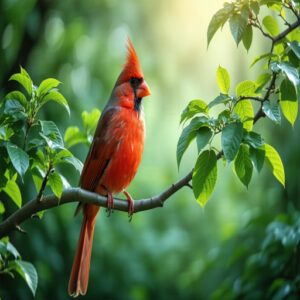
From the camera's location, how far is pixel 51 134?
7.97 ft

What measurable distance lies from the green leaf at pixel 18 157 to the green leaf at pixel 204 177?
0.56m

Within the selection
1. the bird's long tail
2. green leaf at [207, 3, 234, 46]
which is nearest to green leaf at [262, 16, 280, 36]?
green leaf at [207, 3, 234, 46]

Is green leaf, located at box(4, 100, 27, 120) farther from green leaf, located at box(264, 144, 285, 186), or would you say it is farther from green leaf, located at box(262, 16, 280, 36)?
green leaf, located at box(262, 16, 280, 36)

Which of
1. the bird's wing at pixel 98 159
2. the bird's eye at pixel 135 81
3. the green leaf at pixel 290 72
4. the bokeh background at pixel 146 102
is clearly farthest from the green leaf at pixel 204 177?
the bokeh background at pixel 146 102

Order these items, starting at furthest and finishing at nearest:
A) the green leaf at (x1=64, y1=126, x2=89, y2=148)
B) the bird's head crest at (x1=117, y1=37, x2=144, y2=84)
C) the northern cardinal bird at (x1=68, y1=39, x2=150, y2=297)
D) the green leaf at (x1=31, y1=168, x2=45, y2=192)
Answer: the bird's head crest at (x1=117, y1=37, x2=144, y2=84), the northern cardinal bird at (x1=68, y1=39, x2=150, y2=297), the green leaf at (x1=64, y1=126, x2=89, y2=148), the green leaf at (x1=31, y1=168, x2=45, y2=192)

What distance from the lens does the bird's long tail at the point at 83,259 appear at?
3.53m

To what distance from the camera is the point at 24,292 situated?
493 cm

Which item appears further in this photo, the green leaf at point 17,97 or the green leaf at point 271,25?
the green leaf at point 271,25

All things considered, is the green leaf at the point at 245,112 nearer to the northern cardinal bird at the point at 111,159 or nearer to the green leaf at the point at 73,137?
the green leaf at the point at 73,137

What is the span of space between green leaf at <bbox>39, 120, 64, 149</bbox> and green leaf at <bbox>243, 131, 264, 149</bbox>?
638mm

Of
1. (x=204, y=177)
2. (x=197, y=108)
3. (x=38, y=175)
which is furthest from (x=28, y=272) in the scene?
(x=197, y=108)

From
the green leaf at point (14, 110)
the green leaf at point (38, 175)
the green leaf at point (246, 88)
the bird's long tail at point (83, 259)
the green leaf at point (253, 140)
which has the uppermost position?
the green leaf at point (14, 110)

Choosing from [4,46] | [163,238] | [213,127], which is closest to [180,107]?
[163,238]

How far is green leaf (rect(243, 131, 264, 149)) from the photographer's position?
231cm
